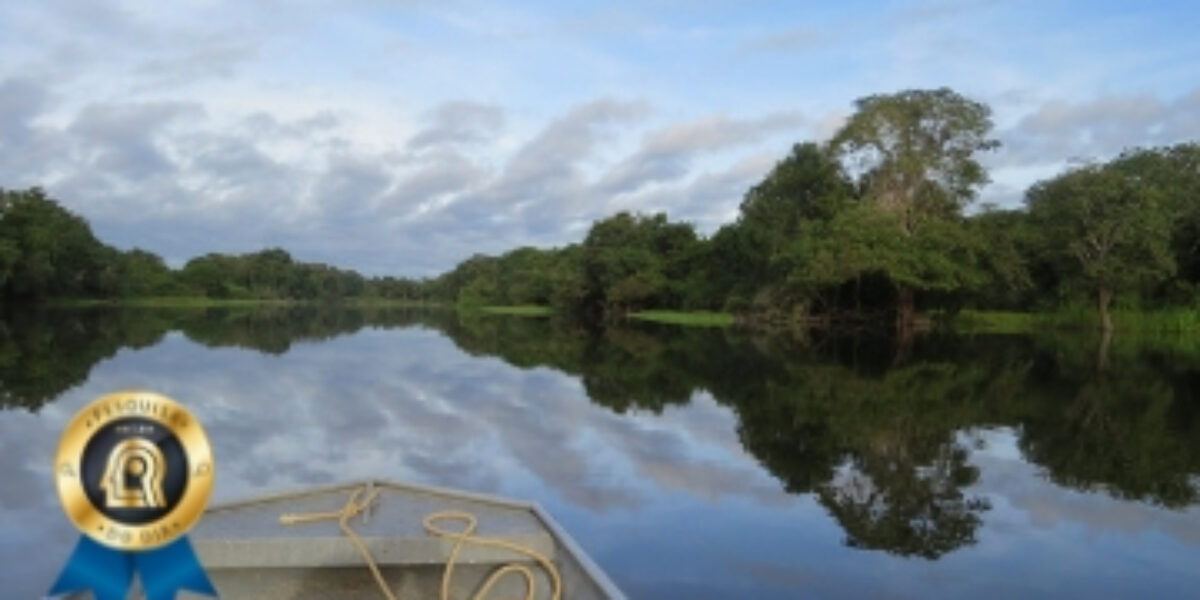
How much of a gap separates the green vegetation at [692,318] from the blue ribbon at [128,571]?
49.4 meters

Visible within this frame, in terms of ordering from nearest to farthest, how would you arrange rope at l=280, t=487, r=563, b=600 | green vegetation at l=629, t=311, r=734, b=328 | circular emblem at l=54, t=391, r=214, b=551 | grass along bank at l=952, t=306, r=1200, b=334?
1. circular emblem at l=54, t=391, r=214, b=551
2. rope at l=280, t=487, r=563, b=600
3. grass along bank at l=952, t=306, r=1200, b=334
4. green vegetation at l=629, t=311, r=734, b=328

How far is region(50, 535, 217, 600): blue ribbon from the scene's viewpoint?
2277 millimetres

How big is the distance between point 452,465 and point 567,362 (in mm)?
14514

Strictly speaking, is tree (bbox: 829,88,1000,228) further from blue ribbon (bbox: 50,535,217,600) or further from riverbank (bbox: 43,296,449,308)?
riverbank (bbox: 43,296,449,308)

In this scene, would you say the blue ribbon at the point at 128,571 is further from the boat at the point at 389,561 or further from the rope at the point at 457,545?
the boat at the point at 389,561

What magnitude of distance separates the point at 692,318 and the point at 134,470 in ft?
190

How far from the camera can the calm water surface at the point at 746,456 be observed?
6.87 m

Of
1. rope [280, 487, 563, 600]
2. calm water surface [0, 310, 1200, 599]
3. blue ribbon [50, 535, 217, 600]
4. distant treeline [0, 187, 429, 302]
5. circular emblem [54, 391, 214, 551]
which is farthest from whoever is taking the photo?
distant treeline [0, 187, 429, 302]

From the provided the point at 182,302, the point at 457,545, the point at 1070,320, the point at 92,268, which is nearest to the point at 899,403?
the point at 457,545

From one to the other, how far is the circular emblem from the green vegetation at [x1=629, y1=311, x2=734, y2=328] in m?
49.5

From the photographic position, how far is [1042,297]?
4897cm

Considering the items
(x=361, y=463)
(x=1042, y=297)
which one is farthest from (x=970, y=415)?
(x=1042, y=297)

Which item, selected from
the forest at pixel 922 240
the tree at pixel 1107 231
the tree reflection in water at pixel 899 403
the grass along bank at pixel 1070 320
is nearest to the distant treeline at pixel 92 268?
the forest at pixel 922 240

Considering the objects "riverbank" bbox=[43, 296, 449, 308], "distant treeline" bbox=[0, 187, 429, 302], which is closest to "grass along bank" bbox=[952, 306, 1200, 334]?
"distant treeline" bbox=[0, 187, 429, 302]
